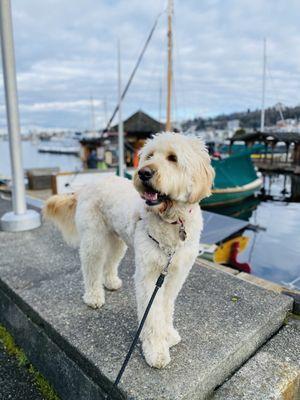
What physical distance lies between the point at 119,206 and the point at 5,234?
311 cm

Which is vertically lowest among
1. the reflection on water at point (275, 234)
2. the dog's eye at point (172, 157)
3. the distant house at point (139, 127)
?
the reflection on water at point (275, 234)

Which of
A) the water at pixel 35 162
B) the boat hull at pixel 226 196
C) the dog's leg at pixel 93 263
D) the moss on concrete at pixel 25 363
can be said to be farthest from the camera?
the water at pixel 35 162

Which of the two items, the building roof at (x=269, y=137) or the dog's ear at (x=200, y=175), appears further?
the building roof at (x=269, y=137)

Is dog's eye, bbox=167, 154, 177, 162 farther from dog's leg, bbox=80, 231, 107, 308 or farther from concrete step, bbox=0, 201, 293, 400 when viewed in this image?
concrete step, bbox=0, 201, 293, 400

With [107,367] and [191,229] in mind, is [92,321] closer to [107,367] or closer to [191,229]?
[107,367]

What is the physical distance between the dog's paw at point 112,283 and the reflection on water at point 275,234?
3459 mm

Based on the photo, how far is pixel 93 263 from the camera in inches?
117

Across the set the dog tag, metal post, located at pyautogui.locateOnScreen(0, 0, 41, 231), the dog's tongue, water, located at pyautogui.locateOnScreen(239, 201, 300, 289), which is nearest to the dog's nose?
the dog's tongue

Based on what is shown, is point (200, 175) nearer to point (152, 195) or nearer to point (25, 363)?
point (152, 195)

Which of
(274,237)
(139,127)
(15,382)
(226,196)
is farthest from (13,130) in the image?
(139,127)

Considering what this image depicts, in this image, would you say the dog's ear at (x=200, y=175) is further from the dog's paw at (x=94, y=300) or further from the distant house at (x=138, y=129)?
the distant house at (x=138, y=129)

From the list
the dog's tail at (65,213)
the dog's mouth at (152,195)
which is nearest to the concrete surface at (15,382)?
the dog's tail at (65,213)

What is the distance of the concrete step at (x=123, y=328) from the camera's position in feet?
6.97

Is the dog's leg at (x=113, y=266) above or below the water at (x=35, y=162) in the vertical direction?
above
